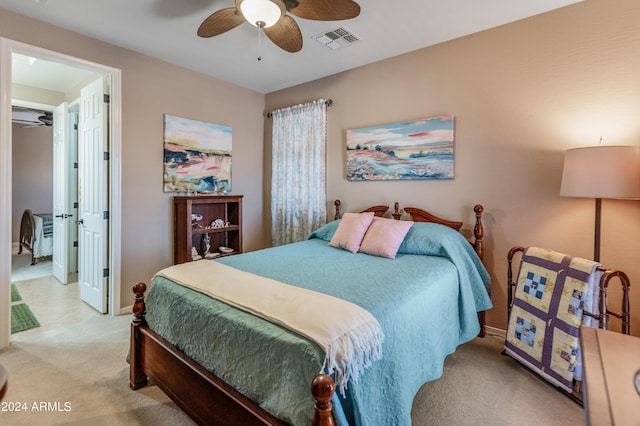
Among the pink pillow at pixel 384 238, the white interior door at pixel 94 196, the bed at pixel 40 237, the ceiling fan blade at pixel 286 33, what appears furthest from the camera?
the bed at pixel 40 237

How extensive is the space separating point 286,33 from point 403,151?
5.41 ft

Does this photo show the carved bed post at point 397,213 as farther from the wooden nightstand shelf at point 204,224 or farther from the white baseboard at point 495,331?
the wooden nightstand shelf at point 204,224

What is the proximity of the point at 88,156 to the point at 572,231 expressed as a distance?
15.7 feet

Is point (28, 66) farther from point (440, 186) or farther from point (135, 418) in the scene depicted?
point (440, 186)

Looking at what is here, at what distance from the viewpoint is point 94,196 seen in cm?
332

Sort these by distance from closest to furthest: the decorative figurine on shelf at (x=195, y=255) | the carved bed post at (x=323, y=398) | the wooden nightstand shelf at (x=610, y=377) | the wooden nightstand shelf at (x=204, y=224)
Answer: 1. the wooden nightstand shelf at (x=610, y=377)
2. the carved bed post at (x=323, y=398)
3. the wooden nightstand shelf at (x=204, y=224)
4. the decorative figurine on shelf at (x=195, y=255)

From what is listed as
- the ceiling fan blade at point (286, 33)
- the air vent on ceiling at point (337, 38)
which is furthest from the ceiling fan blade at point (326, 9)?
the air vent on ceiling at point (337, 38)

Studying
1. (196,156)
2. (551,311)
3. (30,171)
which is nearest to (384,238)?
(551,311)

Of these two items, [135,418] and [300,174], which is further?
[300,174]

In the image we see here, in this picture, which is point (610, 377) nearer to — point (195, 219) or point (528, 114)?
point (528, 114)

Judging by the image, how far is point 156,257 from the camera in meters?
3.53

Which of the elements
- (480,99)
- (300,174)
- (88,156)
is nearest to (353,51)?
(480,99)

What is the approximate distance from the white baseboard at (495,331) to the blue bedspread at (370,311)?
0.49 metres

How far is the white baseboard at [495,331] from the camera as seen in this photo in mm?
2762
